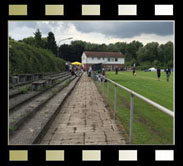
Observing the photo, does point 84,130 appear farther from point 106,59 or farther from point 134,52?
point 134,52

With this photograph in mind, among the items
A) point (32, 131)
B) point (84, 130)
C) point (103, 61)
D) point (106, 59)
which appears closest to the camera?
point (32, 131)

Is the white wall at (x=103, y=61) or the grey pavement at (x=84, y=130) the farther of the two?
the white wall at (x=103, y=61)

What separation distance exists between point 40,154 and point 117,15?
1910 millimetres

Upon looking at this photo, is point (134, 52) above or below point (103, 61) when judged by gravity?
above

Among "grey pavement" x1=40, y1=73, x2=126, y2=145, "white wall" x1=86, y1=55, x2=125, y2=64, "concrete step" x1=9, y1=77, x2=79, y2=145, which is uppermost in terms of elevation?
"white wall" x1=86, y1=55, x2=125, y2=64

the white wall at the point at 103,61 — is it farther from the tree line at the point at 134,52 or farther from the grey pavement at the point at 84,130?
the grey pavement at the point at 84,130

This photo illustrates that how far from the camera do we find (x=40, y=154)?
2.21 meters

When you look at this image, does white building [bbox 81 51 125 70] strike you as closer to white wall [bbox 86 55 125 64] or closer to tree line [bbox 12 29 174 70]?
white wall [bbox 86 55 125 64]

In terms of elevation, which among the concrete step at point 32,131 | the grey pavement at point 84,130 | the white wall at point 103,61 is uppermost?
the white wall at point 103,61

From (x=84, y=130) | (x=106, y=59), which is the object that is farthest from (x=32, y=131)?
(x=106, y=59)

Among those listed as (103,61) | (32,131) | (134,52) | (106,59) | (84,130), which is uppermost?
(134,52)

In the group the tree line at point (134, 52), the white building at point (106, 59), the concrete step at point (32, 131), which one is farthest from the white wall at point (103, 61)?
the concrete step at point (32, 131)

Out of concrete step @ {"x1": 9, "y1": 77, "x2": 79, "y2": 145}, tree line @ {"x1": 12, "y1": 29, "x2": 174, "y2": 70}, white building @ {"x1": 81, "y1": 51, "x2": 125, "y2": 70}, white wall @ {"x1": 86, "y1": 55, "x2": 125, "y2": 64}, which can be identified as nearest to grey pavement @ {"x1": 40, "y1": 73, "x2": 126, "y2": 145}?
concrete step @ {"x1": 9, "y1": 77, "x2": 79, "y2": 145}
